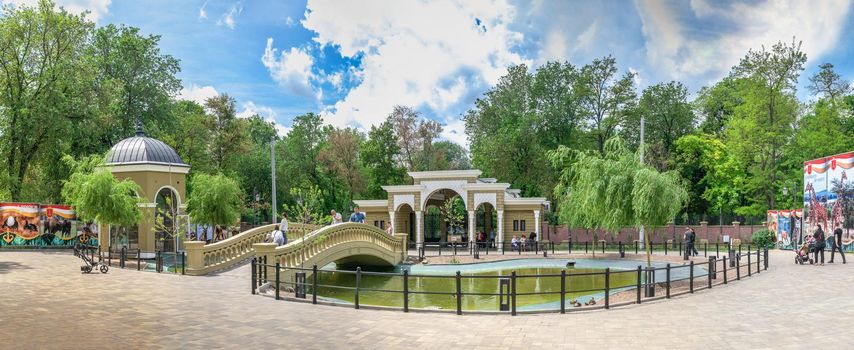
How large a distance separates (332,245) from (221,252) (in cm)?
453

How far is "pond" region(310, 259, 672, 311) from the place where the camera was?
60.2 ft

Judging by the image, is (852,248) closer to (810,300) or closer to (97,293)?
(810,300)

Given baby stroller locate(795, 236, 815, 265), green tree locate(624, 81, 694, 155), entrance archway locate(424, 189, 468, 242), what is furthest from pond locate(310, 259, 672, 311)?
green tree locate(624, 81, 694, 155)

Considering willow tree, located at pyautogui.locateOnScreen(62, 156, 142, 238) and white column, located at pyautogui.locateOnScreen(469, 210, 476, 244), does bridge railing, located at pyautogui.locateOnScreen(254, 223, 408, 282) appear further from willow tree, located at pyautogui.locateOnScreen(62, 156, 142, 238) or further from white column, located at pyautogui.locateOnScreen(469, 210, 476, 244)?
white column, located at pyautogui.locateOnScreen(469, 210, 476, 244)

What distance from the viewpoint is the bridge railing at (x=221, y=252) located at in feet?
75.4

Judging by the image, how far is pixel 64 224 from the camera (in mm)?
34281

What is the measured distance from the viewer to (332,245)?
2603 centimetres

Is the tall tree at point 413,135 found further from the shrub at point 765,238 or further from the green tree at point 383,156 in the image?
the shrub at point 765,238

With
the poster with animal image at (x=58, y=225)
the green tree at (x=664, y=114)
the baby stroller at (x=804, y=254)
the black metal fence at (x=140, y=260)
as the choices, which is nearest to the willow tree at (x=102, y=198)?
the black metal fence at (x=140, y=260)

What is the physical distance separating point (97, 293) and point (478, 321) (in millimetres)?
10564

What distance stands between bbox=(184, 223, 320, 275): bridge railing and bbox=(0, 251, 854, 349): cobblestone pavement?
4344 mm

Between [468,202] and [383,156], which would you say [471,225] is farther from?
[383,156]

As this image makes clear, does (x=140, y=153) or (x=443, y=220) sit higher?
(x=140, y=153)

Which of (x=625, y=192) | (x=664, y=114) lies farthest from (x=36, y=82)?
(x=664, y=114)
